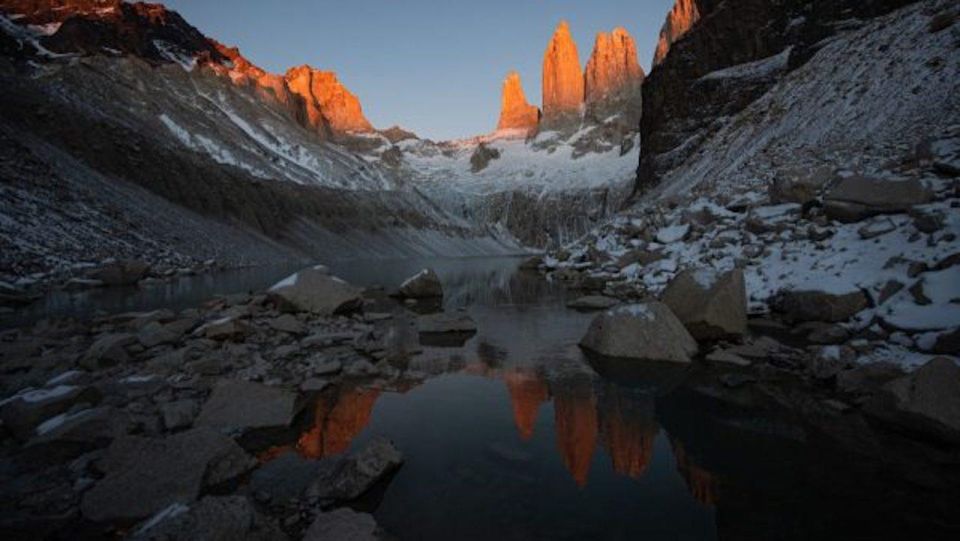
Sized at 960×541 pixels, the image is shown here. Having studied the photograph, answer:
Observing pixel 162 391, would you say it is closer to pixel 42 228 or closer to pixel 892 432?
pixel 892 432

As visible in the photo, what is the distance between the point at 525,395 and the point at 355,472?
12.7 ft

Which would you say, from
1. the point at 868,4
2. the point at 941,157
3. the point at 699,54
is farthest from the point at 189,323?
the point at 699,54

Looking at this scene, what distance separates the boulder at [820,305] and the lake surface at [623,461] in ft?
12.5

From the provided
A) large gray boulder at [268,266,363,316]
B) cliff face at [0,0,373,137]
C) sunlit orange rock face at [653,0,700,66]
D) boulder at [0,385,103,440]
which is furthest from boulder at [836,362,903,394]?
sunlit orange rock face at [653,0,700,66]

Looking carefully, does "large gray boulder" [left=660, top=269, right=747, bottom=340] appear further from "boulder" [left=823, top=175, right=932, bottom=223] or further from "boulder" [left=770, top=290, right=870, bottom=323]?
"boulder" [left=823, top=175, right=932, bottom=223]

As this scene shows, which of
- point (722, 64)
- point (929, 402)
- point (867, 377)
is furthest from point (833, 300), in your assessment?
point (722, 64)

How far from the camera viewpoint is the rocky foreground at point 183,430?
4.36m

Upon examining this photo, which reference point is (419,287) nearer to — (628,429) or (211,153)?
(628,429)

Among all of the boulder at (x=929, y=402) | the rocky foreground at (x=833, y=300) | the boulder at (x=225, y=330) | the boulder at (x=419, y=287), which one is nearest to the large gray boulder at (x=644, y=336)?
the rocky foreground at (x=833, y=300)

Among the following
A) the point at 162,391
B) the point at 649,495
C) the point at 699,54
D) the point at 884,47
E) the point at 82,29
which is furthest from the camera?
the point at 82,29

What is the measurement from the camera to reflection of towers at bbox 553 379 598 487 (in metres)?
5.89

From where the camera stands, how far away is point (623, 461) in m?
5.96

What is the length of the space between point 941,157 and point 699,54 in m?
48.6

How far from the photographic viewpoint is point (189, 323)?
1234 cm
